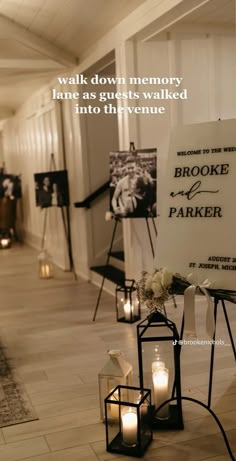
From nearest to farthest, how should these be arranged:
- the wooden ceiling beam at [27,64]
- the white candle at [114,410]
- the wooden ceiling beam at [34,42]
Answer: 1. the white candle at [114,410]
2. the wooden ceiling beam at [34,42]
3. the wooden ceiling beam at [27,64]

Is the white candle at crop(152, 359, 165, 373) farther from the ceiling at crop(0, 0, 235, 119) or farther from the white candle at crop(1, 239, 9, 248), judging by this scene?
the white candle at crop(1, 239, 9, 248)

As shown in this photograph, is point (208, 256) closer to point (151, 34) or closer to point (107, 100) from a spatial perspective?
point (151, 34)

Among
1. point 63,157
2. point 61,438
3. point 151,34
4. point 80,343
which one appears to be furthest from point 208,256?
point 63,157

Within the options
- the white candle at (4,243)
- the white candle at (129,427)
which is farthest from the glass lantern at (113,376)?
the white candle at (4,243)

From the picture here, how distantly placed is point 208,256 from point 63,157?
13.9ft

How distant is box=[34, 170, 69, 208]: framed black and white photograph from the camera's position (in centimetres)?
605

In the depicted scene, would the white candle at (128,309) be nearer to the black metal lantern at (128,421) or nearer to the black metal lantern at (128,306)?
the black metal lantern at (128,306)

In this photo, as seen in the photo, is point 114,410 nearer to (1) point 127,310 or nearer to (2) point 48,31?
(1) point 127,310

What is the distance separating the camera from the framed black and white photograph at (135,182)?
4051 millimetres

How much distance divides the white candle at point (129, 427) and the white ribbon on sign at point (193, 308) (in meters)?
0.44

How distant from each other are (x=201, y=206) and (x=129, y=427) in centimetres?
106

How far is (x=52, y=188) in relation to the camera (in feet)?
20.1

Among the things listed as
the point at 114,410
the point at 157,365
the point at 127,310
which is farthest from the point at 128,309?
the point at 114,410

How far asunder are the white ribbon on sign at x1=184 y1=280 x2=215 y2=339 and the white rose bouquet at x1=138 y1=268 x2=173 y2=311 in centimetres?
10
